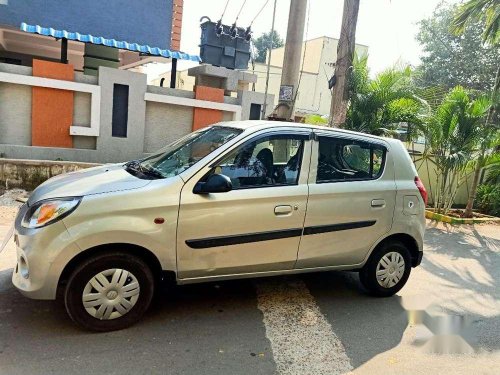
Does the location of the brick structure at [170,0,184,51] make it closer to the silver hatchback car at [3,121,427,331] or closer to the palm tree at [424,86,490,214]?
the palm tree at [424,86,490,214]

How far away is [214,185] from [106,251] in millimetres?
978

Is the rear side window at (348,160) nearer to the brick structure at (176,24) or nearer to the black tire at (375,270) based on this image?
the black tire at (375,270)

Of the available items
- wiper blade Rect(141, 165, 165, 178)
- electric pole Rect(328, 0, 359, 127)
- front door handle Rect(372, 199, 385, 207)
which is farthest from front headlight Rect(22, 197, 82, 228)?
electric pole Rect(328, 0, 359, 127)

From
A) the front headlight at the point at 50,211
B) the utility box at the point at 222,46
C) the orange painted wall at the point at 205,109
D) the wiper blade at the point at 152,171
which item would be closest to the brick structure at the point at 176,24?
the utility box at the point at 222,46

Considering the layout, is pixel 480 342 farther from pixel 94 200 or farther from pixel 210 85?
pixel 210 85

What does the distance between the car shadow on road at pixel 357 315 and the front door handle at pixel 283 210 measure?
111 cm

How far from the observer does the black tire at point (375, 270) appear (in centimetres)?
425

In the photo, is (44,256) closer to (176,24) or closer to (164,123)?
(164,123)

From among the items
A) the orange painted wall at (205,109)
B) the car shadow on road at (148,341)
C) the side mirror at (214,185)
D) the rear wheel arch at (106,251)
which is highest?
the orange painted wall at (205,109)

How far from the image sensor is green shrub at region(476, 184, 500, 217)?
10156mm

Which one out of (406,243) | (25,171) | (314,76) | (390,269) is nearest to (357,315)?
(390,269)

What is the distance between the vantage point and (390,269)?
432cm

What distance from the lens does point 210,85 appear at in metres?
10.5

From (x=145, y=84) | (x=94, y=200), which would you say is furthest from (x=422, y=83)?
(x=94, y=200)
